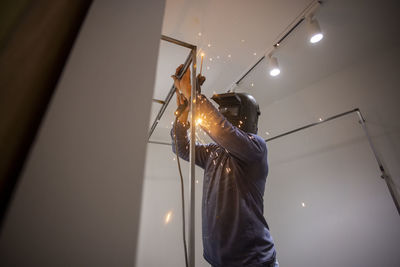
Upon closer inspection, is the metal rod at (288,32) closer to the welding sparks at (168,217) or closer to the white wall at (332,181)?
the white wall at (332,181)

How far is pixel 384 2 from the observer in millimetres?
1089

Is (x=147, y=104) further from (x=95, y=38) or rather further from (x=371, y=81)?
(x=371, y=81)

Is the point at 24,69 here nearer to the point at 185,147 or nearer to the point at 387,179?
the point at 185,147

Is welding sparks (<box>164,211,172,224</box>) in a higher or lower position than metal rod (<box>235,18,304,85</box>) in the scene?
lower

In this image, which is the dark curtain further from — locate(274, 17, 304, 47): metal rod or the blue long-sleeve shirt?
locate(274, 17, 304, 47): metal rod

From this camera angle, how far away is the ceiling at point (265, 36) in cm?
109

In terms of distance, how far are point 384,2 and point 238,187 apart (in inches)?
62.2

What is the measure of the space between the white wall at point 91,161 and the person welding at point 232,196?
1.63ft

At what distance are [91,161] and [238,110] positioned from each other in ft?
3.44

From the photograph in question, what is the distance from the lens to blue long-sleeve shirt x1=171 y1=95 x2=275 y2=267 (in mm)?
733

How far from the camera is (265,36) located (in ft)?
4.17

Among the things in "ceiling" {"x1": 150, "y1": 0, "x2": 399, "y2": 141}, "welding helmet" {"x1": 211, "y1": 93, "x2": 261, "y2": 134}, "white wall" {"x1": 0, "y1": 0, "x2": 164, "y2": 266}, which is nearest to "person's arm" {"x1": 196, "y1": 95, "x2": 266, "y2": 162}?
"welding helmet" {"x1": 211, "y1": 93, "x2": 261, "y2": 134}

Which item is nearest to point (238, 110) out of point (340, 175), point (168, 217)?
point (340, 175)

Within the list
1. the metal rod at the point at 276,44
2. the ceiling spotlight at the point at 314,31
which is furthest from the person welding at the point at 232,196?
the metal rod at the point at 276,44
